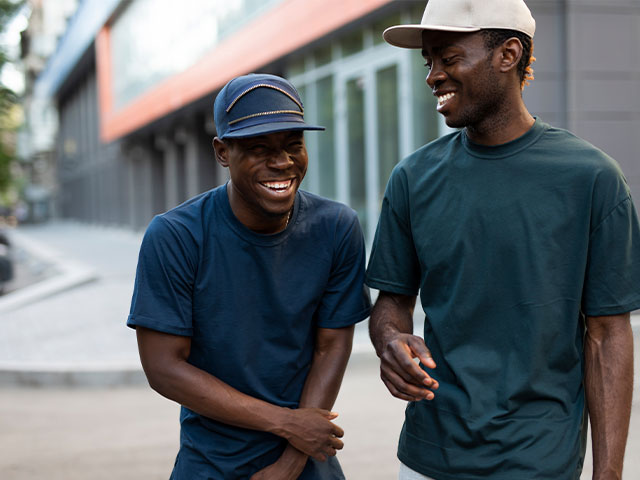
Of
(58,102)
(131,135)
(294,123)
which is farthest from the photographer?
(58,102)

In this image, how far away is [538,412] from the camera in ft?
7.04

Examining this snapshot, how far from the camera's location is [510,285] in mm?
2193

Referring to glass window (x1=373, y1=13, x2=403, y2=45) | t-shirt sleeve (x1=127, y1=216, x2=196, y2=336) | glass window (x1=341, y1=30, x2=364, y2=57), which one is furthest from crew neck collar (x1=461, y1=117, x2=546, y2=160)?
glass window (x1=341, y1=30, x2=364, y2=57)

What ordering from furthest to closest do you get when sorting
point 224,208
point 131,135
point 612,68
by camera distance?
point 131,135 < point 612,68 < point 224,208

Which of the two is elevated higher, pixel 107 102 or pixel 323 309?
pixel 107 102

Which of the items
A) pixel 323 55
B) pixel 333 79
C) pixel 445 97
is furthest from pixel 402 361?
pixel 323 55

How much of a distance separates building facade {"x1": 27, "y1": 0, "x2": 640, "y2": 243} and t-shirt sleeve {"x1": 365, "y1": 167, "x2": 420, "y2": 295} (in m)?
8.84

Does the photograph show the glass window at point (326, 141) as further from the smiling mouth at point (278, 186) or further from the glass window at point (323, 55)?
the smiling mouth at point (278, 186)

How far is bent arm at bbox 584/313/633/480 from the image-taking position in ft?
6.91

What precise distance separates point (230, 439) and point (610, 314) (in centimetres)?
107

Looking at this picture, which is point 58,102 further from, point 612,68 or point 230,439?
point 230,439

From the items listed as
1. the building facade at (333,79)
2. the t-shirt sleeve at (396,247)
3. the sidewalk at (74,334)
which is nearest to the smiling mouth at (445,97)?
the t-shirt sleeve at (396,247)

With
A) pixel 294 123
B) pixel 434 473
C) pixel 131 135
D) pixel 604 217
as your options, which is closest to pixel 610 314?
pixel 604 217

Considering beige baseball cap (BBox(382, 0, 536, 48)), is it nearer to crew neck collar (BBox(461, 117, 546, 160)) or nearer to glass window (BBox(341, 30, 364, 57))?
crew neck collar (BBox(461, 117, 546, 160))
